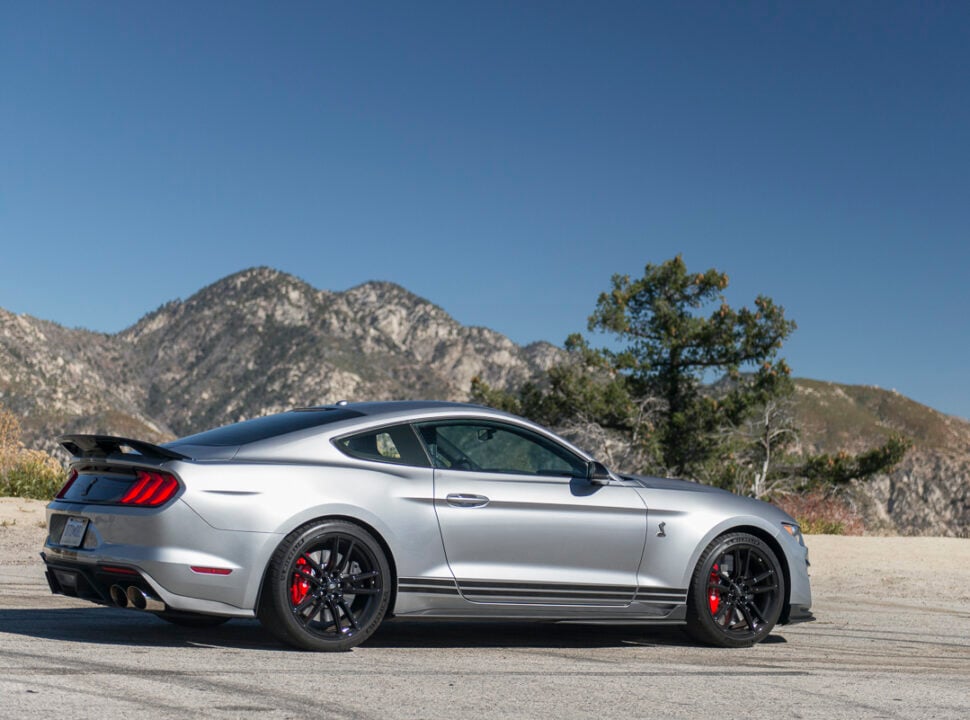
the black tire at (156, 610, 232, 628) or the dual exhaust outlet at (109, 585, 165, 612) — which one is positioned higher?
the dual exhaust outlet at (109, 585, 165, 612)

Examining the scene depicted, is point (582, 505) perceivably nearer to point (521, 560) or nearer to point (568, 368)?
point (521, 560)

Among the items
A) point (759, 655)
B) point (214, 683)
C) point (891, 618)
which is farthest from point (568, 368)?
point (214, 683)

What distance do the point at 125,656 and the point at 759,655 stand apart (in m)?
3.92

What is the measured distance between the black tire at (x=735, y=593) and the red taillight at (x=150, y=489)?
3429 millimetres

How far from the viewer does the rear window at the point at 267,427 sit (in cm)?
716

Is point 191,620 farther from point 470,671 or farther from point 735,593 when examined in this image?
point 735,593

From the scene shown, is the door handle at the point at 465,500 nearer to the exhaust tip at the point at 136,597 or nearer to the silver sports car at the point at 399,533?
the silver sports car at the point at 399,533

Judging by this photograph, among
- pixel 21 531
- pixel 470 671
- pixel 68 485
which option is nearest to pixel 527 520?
pixel 470 671

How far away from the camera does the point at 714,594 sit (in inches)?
312

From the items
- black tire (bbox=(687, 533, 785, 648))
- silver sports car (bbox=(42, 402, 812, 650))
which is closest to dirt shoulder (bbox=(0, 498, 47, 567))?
silver sports car (bbox=(42, 402, 812, 650))

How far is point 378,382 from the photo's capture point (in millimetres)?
180500

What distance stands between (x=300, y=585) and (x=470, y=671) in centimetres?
109

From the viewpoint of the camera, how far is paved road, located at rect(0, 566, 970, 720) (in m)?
5.34

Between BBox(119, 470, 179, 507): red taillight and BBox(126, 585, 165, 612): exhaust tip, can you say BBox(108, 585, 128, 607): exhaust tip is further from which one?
BBox(119, 470, 179, 507): red taillight
